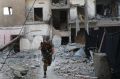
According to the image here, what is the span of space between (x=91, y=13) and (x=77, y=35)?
283cm

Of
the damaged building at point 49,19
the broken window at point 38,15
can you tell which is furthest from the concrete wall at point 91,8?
the broken window at point 38,15

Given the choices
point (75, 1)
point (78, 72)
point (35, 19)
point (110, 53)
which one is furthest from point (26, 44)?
point (110, 53)

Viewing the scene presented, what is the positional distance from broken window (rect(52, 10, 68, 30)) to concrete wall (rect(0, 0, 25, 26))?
3.64 metres

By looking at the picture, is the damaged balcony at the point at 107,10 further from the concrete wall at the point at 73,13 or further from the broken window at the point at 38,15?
the broken window at the point at 38,15

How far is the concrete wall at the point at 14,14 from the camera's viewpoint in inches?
1615

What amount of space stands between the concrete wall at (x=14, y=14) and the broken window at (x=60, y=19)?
143 inches

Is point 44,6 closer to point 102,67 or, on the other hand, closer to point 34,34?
point 34,34

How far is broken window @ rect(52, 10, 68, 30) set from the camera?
141 feet

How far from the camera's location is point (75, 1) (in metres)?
40.9

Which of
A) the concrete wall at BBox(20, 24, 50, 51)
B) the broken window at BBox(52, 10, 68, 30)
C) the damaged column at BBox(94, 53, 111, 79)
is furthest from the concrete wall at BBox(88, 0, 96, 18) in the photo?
the damaged column at BBox(94, 53, 111, 79)

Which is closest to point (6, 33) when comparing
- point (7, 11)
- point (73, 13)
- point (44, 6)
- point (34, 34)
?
point (7, 11)

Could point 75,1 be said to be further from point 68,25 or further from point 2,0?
point 2,0

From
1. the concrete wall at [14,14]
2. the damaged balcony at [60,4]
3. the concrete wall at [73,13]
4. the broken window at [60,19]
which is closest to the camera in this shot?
the damaged balcony at [60,4]

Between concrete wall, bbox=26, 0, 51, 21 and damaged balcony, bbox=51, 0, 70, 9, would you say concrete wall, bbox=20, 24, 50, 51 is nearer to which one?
concrete wall, bbox=26, 0, 51, 21
